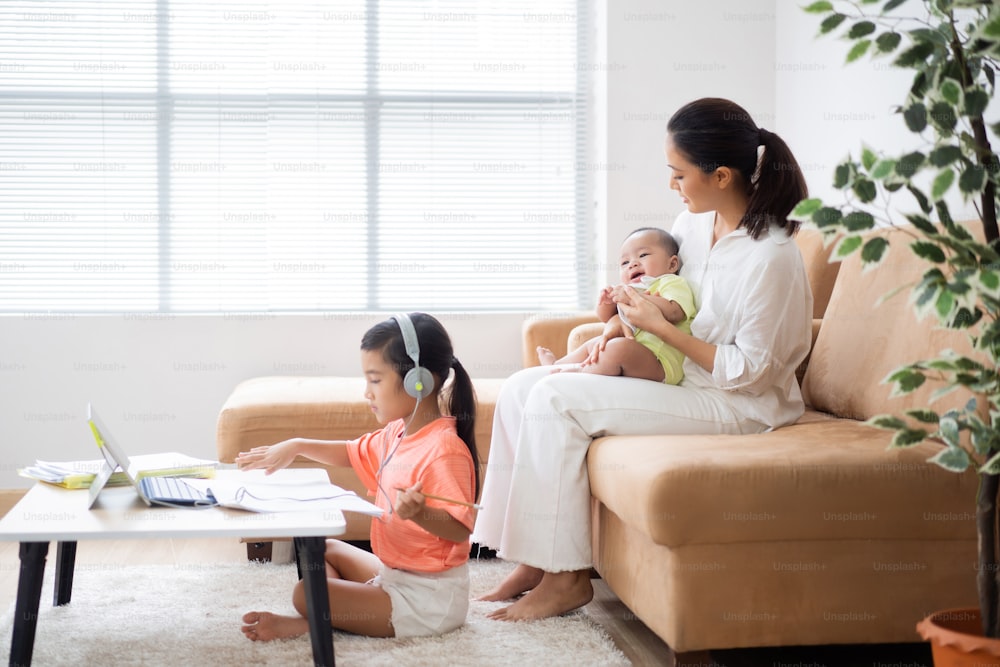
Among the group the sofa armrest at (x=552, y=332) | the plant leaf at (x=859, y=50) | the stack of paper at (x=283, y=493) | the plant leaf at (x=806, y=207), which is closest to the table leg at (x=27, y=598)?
the stack of paper at (x=283, y=493)

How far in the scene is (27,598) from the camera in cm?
176

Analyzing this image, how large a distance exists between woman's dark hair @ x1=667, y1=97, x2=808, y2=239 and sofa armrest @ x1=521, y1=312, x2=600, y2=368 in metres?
1.10

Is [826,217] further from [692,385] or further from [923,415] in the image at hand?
[692,385]

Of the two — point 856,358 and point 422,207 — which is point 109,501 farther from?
point 422,207

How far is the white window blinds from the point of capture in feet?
12.8

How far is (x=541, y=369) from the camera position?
2.59 meters

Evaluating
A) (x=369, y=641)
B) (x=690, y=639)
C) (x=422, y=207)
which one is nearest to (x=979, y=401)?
(x=690, y=639)

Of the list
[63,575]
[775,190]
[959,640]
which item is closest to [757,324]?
[775,190]

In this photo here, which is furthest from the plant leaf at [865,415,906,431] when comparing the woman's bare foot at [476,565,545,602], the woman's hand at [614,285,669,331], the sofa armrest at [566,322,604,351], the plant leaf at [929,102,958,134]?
the sofa armrest at [566,322,604,351]

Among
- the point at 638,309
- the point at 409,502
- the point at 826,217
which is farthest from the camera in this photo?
the point at 638,309

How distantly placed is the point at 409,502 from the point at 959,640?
93 cm

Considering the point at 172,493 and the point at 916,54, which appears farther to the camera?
the point at 172,493

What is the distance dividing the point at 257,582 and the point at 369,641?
65 centimetres

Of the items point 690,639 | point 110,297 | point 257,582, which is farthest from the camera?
point 110,297
